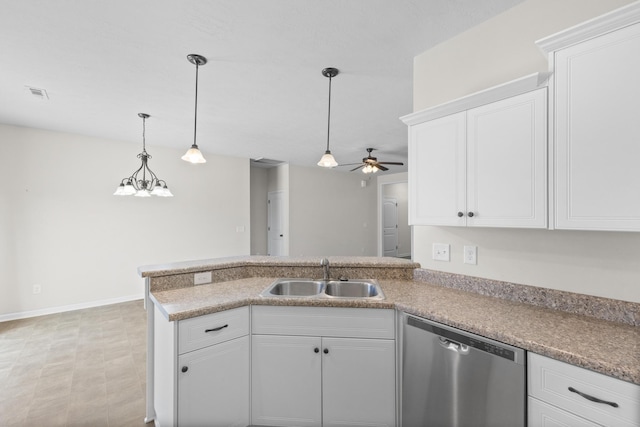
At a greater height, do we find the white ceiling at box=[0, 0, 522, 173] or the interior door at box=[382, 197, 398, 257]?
the white ceiling at box=[0, 0, 522, 173]

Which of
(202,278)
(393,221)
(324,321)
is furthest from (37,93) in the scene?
(393,221)

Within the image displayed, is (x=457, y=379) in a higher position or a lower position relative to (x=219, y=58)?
lower

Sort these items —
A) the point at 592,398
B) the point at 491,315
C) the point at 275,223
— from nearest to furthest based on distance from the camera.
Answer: the point at 592,398 < the point at 491,315 < the point at 275,223

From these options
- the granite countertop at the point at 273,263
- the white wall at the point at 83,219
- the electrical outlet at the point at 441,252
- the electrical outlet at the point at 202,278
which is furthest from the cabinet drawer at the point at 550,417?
the white wall at the point at 83,219

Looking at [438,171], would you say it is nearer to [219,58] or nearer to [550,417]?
[550,417]

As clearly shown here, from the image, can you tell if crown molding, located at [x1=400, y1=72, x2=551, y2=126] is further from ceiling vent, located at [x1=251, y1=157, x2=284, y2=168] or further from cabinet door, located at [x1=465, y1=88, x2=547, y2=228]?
ceiling vent, located at [x1=251, y1=157, x2=284, y2=168]

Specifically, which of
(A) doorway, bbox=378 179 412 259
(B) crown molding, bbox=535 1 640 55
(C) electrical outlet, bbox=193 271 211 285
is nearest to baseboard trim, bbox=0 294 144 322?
(C) electrical outlet, bbox=193 271 211 285

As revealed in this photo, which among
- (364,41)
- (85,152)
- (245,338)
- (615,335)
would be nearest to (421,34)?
(364,41)

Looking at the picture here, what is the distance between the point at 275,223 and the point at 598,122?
615cm

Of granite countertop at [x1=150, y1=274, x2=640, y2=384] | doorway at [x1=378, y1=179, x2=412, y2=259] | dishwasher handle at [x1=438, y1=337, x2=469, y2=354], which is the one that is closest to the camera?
granite countertop at [x1=150, y1=274, x2=640, y2=384]

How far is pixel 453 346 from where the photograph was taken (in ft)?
4.53

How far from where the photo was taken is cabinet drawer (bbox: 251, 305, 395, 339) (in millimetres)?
1664

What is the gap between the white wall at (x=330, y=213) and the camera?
659 centimetres

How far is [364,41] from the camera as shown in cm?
200
